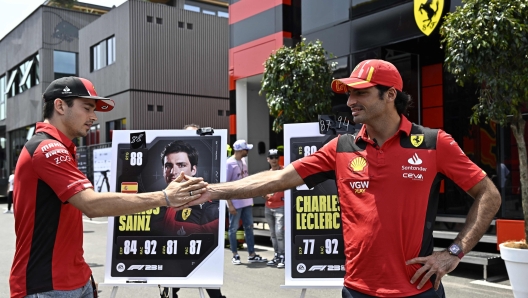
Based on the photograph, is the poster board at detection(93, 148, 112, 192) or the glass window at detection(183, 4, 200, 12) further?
the glass window at detection(183, 4, 200, 12)

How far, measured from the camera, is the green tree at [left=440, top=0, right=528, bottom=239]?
6.74 meters

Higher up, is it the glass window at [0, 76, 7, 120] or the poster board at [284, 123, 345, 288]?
the glass window at [0, 76, 7, 120]

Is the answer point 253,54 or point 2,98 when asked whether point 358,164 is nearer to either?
point 253,54

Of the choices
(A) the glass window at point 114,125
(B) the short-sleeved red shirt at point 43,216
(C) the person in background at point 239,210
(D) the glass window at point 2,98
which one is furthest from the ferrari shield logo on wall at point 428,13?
(D) the glass window at point 2,98

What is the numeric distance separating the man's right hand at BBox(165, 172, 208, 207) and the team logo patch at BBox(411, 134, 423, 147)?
1.25 m

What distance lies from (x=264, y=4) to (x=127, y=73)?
12.2 metres

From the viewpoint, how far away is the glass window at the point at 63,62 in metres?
34.5

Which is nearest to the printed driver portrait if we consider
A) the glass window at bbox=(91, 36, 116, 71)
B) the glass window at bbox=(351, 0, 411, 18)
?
the glass window at bbox=(351, 0, 411, 18)

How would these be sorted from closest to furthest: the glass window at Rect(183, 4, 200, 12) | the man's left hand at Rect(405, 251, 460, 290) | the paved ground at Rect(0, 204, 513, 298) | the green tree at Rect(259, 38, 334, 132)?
the man's left hand at Rect(405, 251, 460, 290)
the paved ground at Rect(0, 204, 513, 298)
the green tree at Rect(259, 38, 334, 132)
the glass window at Rect(183, 4, 200, 12)

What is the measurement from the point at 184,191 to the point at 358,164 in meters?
1.10

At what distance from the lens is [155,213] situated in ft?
15.4

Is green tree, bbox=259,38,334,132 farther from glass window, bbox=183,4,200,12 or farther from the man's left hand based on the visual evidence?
glass window, bbox=183,4,200,12

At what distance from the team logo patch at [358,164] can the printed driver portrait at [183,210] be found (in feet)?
7.40

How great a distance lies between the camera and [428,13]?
10320 millimetres
